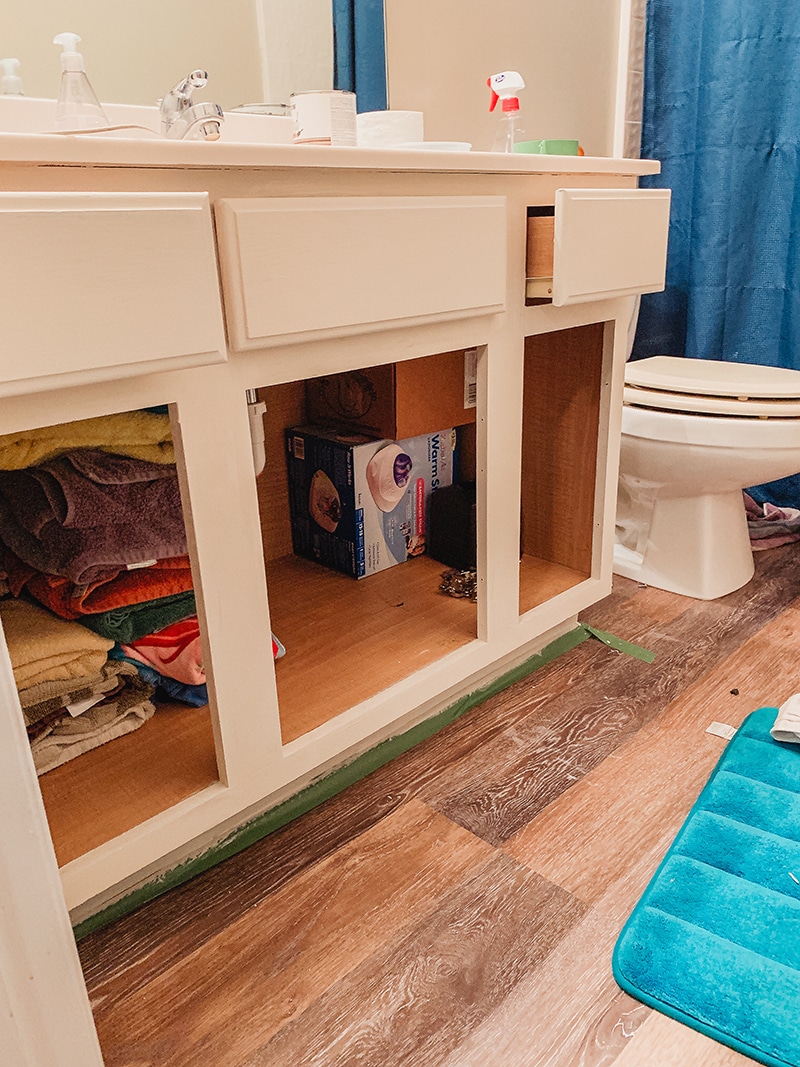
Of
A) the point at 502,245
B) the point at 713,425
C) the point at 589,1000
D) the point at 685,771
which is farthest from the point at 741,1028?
the point at 713,425

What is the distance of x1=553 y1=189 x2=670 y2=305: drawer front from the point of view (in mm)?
1001

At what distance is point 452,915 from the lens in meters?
0.88

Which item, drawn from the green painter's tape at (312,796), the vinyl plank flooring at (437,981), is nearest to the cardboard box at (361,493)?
the green painter's tape at (312,796)

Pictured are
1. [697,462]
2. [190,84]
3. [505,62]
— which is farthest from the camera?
[505,62]

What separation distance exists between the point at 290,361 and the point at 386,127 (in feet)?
1.84

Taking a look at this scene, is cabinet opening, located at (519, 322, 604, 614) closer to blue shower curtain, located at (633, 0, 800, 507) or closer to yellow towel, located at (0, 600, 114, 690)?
yellow towel, located at (0, 600, 114, 690)

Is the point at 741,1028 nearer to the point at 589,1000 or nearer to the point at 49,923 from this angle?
the point at 589,1000

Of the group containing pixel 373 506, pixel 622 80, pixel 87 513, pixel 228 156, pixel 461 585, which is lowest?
pixel 461 585

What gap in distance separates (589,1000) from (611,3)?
208 centimetres

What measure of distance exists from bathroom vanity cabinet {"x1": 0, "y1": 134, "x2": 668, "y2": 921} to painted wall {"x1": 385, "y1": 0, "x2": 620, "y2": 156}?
57 cm

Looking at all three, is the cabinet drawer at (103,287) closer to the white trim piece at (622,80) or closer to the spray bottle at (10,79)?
the spray bottle at (10,79)

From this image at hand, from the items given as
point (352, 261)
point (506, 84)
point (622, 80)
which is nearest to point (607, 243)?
point (506, 84)

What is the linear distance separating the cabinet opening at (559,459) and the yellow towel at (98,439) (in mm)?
613

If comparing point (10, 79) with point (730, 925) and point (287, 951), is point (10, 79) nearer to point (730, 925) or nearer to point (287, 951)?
point (287, 951)
